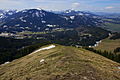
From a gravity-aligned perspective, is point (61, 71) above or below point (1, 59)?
above

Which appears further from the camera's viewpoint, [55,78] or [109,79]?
[109,79]

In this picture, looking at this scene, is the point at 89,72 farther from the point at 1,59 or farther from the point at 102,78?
the point at 1,59

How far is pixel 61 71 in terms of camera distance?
116 ft

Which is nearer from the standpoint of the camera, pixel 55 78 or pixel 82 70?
pixel 55 78

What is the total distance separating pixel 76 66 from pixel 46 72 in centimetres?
668

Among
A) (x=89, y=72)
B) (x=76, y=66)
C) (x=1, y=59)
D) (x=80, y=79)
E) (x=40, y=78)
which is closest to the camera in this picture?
(x=80, y=79)

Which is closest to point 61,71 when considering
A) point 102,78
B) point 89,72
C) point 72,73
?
point 72,73

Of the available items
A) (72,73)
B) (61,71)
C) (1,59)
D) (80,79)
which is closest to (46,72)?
(61,71)

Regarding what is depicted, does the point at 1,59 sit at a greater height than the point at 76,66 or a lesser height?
lesser

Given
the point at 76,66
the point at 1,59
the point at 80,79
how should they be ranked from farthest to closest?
the point at 1,59 < the point at 76,66 < the point at 80,79

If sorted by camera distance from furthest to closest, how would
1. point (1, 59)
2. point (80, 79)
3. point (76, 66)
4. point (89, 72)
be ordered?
1. point (1, 59)
2. point (76, 66)
3. point (89, 72)
4. point (80, 79)

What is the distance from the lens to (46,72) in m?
36.5

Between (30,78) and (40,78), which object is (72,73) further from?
(30,78)

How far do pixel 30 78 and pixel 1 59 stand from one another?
9218 cm
